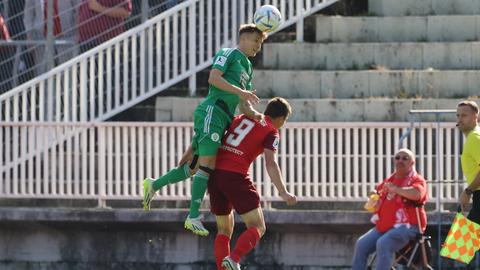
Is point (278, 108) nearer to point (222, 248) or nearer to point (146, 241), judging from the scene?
point (222, 248)

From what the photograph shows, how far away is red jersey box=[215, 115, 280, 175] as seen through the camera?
1452cm

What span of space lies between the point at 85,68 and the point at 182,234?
9.33 ft

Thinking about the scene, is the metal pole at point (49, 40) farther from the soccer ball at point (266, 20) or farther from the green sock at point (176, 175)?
the soccer ball at point (266, 20)

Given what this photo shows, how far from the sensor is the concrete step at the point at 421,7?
21109 millimetres

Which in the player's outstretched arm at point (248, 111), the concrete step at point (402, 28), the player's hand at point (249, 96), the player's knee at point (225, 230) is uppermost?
the concrete step at point (402, 28)

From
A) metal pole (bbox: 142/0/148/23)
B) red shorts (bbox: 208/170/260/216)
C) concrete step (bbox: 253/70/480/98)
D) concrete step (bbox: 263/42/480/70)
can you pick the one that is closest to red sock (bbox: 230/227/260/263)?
red shorts (bbox: 208/170/260/216)

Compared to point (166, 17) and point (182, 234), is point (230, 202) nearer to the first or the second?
point (182, 234)

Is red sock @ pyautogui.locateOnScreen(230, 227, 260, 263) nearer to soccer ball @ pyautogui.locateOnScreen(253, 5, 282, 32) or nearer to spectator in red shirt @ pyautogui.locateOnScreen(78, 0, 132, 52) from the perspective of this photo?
soccer ball @ pyautogui.locateOnScreen(253, 5, 282, 32)

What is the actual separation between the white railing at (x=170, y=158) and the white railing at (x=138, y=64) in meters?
1.22

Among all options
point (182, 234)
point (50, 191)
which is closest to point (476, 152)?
point (182, 234)

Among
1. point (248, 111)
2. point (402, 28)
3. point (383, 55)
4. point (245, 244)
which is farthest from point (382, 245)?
point (402, 28)

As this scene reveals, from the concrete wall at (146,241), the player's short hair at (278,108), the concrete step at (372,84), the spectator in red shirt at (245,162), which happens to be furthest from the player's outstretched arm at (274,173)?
the concrete step at (372,84)

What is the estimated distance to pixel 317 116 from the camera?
64.3 feet

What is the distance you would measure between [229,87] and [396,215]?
3144 millimetres
